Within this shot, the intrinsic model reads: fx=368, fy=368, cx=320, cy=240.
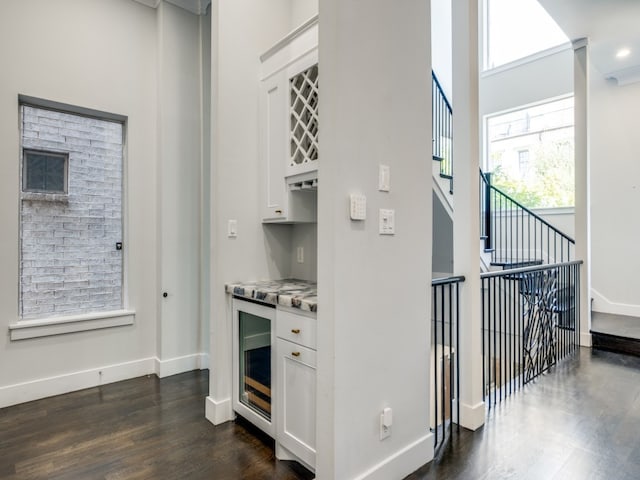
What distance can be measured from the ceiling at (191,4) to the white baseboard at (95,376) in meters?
3.25

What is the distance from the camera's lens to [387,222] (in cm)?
182

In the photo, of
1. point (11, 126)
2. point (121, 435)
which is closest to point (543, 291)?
point (121, 435)

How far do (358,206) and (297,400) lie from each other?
1.07 meters

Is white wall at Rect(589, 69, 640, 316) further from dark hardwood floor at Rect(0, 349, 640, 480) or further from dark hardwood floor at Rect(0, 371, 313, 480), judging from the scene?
dark hardwood floor at Rect(0, 371, 313, 480)

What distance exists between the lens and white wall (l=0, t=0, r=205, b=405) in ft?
8.96

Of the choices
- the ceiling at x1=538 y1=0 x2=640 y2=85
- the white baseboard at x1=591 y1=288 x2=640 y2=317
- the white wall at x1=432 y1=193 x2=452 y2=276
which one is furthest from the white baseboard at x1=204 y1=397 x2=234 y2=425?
the white baseboard at x1=591 y1=288 x2=640 y2=317

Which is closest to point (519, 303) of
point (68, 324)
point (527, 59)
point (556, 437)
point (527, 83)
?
point (556, 437)

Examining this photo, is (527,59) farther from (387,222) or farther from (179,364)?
(179,364)

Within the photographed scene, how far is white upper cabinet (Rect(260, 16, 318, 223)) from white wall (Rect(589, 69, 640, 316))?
479 centimetres

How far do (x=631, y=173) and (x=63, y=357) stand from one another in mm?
6795

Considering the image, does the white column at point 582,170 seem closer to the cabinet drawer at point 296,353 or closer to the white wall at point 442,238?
the white wall at point 442,238

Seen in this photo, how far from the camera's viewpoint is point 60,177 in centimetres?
304

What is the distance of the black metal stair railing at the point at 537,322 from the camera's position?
3180 millimetres

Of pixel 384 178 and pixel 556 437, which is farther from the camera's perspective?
pixel 556 437
